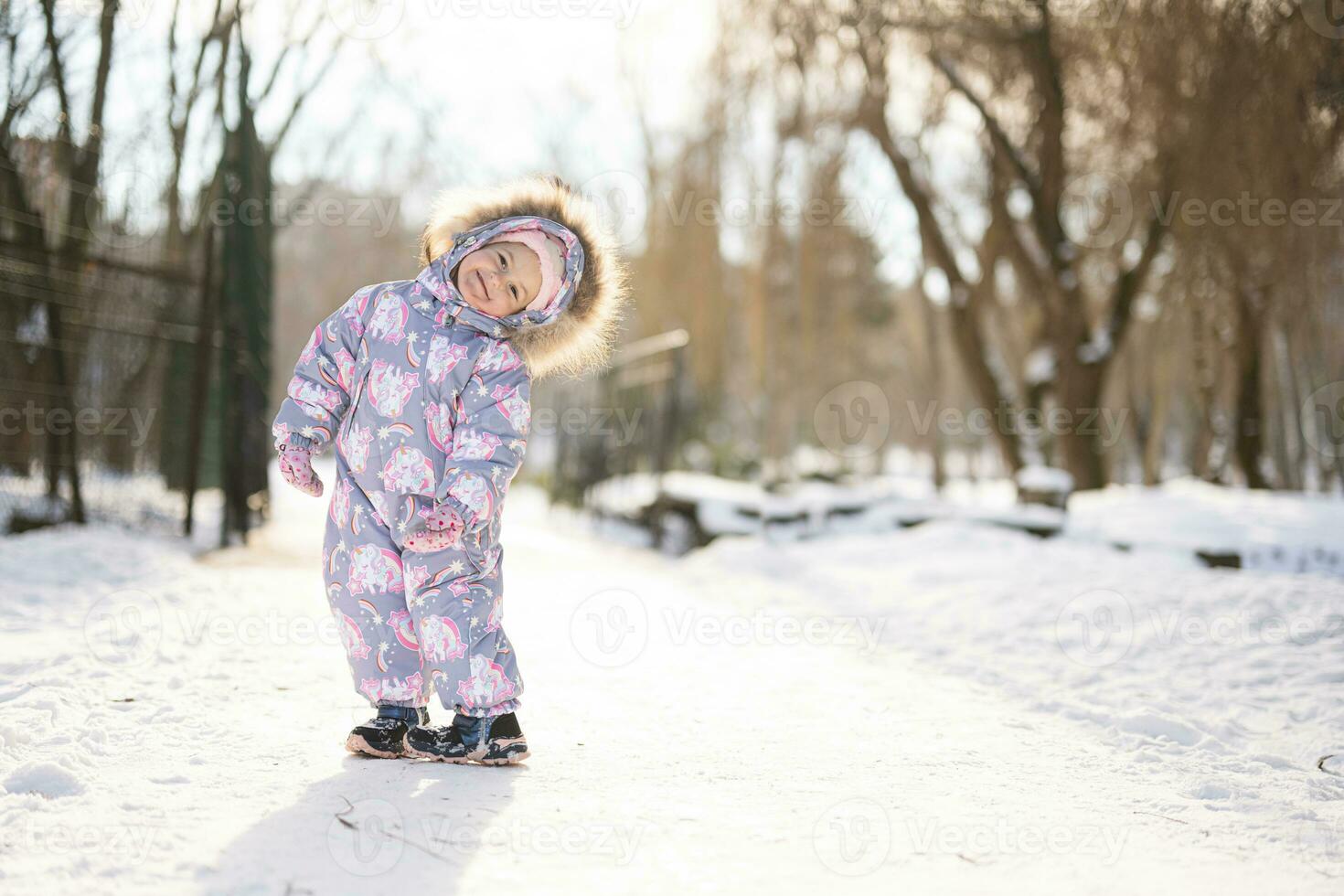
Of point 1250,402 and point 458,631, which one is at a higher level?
point 1250,402

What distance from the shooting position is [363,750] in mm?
2668

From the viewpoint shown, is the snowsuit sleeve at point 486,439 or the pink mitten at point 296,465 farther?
the pink mitten at point 296,465

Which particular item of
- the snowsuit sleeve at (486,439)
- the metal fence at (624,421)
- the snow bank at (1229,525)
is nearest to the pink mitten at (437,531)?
the snowsuit sleeve at (486,439)

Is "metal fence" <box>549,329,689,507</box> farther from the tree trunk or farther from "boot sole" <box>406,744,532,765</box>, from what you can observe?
"boot sole" <box>406,744,532,765</box>

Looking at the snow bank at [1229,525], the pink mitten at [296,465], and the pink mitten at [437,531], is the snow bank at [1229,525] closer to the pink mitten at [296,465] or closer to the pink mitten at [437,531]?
the pink mitten at [437,531]

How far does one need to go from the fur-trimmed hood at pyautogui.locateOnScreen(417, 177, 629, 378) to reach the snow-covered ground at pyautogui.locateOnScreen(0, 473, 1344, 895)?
3.54ft

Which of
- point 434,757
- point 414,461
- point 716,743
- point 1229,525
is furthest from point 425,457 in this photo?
point 1229,525

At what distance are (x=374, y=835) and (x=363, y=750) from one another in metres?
0.63

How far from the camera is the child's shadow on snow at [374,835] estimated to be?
6.02 feet

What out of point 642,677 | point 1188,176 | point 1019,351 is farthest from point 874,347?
point 642,677

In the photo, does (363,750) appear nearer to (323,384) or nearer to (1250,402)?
(323,384)

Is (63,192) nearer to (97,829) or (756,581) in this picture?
(756,581)

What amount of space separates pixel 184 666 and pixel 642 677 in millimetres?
1566

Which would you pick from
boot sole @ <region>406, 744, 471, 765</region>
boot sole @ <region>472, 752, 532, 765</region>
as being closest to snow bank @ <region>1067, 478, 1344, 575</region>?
boot sole @ <region>472, 752, 532, 765</region>
